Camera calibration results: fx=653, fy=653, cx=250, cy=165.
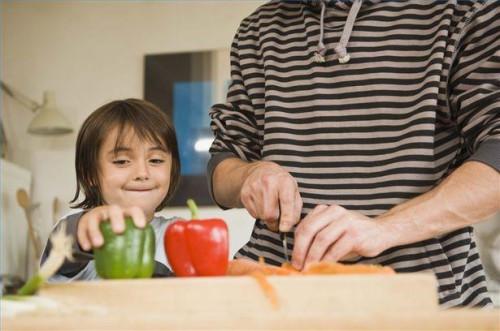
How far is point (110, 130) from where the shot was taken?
150cm

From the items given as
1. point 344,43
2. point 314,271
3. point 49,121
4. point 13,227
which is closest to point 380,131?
point 344,43

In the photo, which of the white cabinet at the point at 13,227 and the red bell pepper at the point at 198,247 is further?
the white cabinet at the point at 13,227

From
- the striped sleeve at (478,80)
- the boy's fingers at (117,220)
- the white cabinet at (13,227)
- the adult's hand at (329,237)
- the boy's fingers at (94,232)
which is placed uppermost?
the striped sleeve at (478,80)

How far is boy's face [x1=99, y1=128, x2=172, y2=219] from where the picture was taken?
1.44 metres

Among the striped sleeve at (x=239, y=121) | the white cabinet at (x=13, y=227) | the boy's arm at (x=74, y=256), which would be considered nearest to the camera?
the boy's arm at (x=74, y=256)

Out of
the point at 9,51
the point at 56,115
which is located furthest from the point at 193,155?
the point at 9,51

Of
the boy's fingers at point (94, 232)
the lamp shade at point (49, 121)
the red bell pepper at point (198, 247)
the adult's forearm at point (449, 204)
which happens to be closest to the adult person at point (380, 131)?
the adult's forearm at point (449, 204)

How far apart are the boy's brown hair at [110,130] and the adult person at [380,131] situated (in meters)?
0.23

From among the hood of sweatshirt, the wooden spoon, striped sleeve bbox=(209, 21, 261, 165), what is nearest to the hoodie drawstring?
the hood of sweatshirt

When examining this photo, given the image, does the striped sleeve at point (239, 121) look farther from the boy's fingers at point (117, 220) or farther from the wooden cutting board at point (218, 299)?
the wooden cutting board at point (218, 299)

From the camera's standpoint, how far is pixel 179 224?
0.82m

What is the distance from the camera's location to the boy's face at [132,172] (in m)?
1.44

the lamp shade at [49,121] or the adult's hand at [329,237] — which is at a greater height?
the adult's hand at [329,237]

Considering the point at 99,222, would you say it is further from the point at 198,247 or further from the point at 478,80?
the point at 478,80
